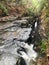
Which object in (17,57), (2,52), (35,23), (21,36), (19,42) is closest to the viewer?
(17,57)

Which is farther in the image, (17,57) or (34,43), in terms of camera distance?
(34,43)

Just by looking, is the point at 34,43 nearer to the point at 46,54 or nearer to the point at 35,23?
the point at 46,54

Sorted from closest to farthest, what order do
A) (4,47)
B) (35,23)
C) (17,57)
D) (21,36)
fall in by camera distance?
1. (17,57)
2. (4,47)
3. (21,36)
4. (35,23)

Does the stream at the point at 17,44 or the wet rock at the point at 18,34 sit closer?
the stream at the point at 17,44

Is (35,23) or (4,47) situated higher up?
(4,47)

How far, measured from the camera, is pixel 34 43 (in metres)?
13.0

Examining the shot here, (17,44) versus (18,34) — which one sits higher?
(17,44)

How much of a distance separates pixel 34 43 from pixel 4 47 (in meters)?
2.09

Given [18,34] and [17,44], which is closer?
[17,44]

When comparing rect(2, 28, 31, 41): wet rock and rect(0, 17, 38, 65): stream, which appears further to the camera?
rect(2, 28, 31, 41): wet rock

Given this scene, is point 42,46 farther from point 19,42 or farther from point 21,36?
point 21,36

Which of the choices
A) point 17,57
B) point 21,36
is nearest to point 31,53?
point 17,57

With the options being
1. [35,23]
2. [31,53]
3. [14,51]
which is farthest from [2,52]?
[35,23]

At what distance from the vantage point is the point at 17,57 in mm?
10195
